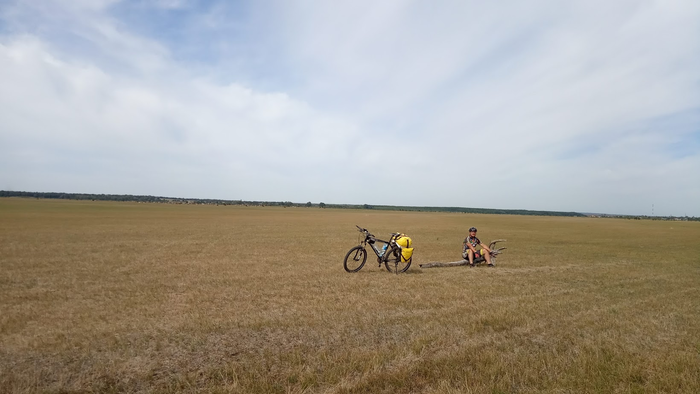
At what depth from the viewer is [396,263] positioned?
12148mm

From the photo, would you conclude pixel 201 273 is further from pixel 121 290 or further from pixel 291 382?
pixel 291 382

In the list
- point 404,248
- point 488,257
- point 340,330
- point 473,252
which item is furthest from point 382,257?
point 340,330

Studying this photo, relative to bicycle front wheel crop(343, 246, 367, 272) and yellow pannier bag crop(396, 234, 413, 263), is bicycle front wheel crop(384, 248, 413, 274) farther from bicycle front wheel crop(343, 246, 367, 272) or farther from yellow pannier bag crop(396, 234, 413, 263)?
bicycle front wheel crop(343, 246, 367, 272)

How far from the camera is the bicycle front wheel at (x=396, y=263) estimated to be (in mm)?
12102

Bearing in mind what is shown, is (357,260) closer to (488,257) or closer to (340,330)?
(488,257)

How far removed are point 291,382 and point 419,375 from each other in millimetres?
1680

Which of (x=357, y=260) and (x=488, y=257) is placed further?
(x=488, y=257)

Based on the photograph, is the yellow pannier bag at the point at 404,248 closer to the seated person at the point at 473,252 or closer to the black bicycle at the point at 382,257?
the black bicycle at the point at 382,257

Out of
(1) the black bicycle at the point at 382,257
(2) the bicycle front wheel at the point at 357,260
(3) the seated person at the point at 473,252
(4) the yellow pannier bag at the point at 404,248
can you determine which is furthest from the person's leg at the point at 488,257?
(2) the bicycle front wheel at the point at 357,260

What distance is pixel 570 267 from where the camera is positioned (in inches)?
555

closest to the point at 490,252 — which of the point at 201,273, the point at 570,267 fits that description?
the point at 570,267

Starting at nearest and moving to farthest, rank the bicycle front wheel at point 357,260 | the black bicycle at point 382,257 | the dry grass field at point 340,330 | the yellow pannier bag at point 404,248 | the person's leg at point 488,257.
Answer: the dry grass field at point 340,330 < the yellow pannier bag at point 404,248 < the black bicycle at point 382,257 < the bicycle front wheel at point 357,260 < the person's leg at point 488,257

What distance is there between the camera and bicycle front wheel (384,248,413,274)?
12102 millimetres

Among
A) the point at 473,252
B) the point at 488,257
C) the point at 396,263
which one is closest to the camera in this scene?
the point at 396,263
